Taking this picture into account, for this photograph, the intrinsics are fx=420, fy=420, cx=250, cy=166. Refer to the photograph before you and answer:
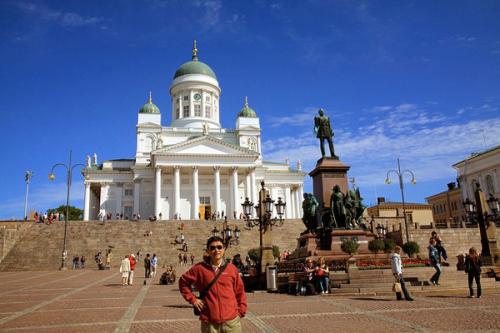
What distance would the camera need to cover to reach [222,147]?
191 feet

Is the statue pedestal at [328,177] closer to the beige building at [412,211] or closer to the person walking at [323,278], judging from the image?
the person walking at [323,278]

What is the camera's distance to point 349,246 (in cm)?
1552

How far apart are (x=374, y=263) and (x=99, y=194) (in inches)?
2346

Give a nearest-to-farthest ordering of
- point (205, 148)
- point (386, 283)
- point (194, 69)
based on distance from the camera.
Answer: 1. point (386, 283)
2. point (205, 148)
3. point (194, 69)

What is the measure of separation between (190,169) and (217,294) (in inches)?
2127

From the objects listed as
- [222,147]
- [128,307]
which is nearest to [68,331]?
[128,307]

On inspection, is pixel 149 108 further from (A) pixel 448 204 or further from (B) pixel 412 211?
(A) pixel 448 204

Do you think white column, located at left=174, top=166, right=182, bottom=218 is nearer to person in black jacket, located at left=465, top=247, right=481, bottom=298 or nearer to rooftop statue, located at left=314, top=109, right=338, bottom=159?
rooftop statue, located at left=314, top=109, right=338, bottom=159

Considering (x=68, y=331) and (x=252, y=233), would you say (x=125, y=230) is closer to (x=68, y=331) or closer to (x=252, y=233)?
(x=252, y=233)

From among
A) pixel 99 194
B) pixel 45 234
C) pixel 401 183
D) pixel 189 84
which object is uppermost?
pixel 189 84

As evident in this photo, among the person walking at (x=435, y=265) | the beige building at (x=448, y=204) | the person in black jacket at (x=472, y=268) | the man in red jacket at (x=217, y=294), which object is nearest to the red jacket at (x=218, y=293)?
the man in red jacket at (x=217, y=294)

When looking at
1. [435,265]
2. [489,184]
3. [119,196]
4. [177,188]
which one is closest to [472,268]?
[435,265]

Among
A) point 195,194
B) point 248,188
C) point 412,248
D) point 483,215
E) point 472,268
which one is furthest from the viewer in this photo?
point 248,188

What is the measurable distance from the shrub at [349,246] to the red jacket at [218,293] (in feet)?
37.7
